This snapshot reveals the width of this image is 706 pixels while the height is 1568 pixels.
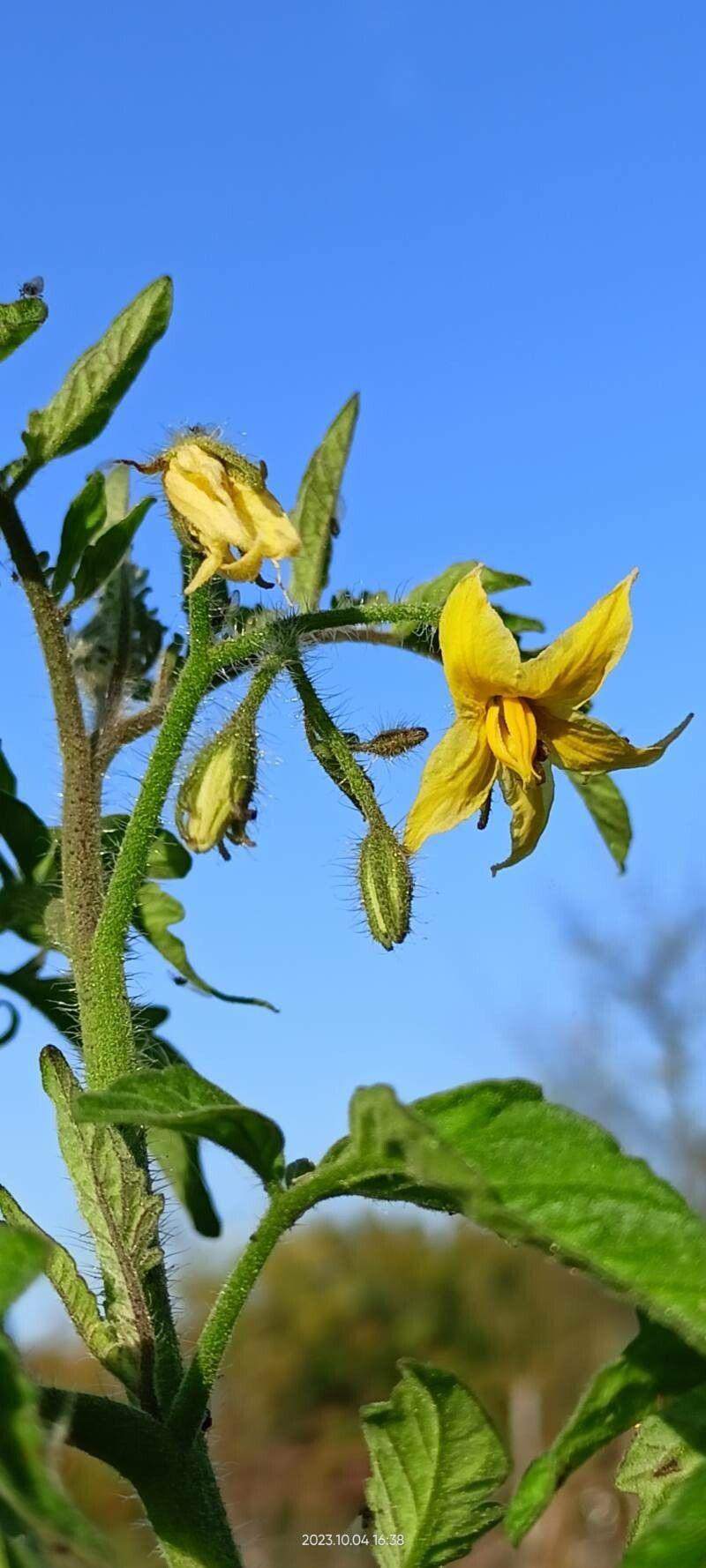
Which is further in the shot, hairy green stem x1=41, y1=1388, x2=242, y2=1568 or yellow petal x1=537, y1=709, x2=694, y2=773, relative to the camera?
yellow petal x1=537, y1=709, x2=694, y2=773

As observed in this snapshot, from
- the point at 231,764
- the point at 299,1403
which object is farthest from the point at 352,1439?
the point at 231,764

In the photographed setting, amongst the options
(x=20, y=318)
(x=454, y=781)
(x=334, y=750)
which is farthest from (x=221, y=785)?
(x=20, y=318)

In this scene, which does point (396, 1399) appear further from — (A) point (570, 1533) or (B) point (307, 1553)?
(B) point (307, 1553)

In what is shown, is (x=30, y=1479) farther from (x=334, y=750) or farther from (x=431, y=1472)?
(x=334, y=750)

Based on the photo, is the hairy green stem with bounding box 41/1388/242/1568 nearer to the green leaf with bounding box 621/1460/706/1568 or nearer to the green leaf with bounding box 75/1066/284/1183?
the green leaf with bounding box 75/1066/284/1183

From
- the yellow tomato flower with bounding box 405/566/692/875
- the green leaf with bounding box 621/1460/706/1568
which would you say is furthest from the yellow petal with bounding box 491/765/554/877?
the green leaf with bounding box 621/1460/706/1568
